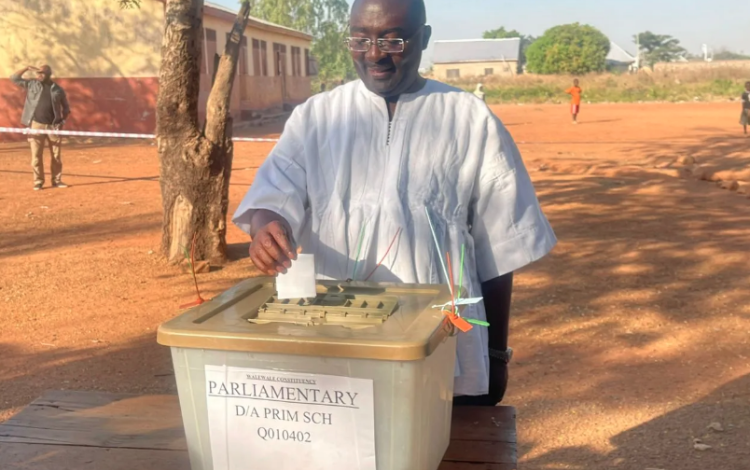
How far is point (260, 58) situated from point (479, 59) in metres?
56.6

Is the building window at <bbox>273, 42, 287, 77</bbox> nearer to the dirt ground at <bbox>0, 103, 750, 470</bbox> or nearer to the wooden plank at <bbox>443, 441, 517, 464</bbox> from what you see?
the dirt ground at <bbox>0, 103, 750, 470</bbox>

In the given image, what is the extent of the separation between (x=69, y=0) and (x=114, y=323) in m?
16.9

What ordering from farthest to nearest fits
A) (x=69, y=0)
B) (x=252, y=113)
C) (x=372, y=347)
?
(x=252, y=113), (x=69, y=0), (x=372, y=347)

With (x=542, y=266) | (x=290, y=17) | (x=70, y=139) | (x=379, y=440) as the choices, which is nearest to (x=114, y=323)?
(x=542, y=266)

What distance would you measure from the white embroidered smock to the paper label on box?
54 centimetres

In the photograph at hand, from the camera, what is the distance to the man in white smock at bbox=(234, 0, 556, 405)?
75.6 inches

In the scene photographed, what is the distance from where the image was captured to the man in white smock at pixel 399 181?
6.30 ft

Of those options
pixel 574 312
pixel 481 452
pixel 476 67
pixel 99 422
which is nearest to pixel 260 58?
pixel 574 312

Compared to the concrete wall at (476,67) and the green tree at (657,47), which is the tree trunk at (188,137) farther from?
the green tree at (657,47)

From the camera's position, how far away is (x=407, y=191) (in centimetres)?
193

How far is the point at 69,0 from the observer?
2047 centimetres

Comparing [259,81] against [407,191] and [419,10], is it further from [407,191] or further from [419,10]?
[407,191]

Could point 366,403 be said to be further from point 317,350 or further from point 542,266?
point 542,266

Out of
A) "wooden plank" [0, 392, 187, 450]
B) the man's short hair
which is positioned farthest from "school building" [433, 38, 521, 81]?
the man's short hair
